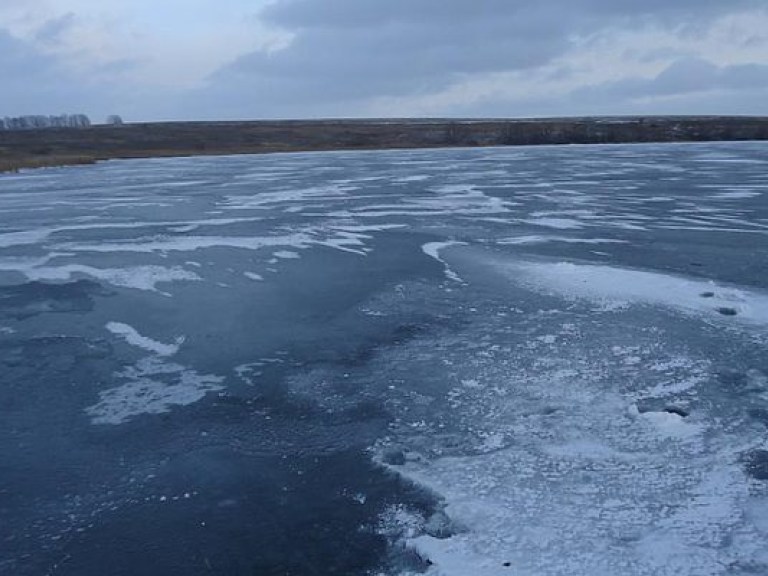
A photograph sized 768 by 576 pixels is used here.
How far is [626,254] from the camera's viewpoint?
30.8 ft

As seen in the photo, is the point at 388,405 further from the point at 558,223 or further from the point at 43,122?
the point at 43,122

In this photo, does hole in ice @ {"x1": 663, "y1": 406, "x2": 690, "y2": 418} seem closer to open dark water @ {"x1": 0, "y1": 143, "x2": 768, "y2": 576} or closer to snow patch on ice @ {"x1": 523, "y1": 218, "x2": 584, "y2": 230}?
open dark water @ {"x1": 0, "y1": 143, "x2": 768, "y2": 576}

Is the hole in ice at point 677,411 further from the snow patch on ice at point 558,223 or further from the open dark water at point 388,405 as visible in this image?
the snow patch on ice at point 558,223

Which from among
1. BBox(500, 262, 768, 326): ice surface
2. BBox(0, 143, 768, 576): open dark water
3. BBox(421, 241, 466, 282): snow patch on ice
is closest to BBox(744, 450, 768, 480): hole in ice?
BBox(0, 143, 768, 576): open dark water

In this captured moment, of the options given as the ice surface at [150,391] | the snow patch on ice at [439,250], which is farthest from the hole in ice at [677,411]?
the snow patch on ice at [439,250]

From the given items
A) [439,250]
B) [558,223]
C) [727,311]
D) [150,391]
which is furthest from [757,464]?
[558,223]

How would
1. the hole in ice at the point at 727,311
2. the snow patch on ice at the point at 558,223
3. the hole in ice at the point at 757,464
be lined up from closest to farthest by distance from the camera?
the hole in ice at the point at 757,464, the hole in ice at the point at 727,311, the snow patch on ice at the point at 558,223

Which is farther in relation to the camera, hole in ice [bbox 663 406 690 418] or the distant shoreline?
the distant shoreline

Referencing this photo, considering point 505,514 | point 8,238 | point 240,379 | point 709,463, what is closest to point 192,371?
point 240,379

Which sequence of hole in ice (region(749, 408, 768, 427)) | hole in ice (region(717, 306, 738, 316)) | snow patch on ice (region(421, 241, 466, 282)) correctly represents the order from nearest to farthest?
1. hole in ice (region(749, 408, 768, 427))
2. hole in ice (region(717, 306, 738, 316))
3. snow patch on ice (region(421, 241, 466, 282))

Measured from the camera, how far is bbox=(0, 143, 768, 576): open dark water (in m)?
3.35

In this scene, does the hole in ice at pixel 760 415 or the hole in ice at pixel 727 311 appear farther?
the hole in ice at pixel 727 311

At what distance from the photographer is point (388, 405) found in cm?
485

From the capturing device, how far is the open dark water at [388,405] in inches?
132
